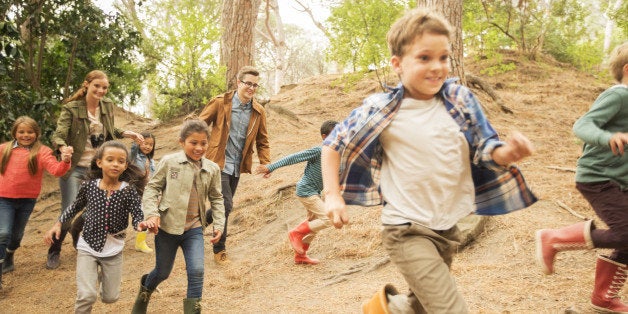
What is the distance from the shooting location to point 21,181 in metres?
6.01

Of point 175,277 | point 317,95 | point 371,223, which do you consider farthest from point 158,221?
point 317,95

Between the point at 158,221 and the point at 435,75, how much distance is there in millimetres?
2648

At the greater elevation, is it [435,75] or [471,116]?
[435,75]

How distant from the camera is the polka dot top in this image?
4.49 metres

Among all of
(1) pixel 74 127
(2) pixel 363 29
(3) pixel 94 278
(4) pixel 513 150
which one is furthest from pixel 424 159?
(2) pixel 363 29

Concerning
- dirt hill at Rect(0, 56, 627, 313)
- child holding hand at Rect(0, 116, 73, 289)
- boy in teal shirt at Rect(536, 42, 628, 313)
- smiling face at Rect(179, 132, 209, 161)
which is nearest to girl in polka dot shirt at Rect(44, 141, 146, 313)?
smiling face at Rect(179, 132, 209, 161)

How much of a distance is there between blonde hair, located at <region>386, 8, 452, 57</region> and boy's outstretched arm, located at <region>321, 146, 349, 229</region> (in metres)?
0.68

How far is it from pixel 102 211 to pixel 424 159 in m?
2.98

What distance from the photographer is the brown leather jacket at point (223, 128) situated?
21.0 ft

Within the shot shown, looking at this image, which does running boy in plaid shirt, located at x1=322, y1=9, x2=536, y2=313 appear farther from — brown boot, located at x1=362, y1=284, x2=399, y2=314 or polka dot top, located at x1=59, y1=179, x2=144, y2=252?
polka dot top, located at x1=59, y1=179, x2=144, y2=252

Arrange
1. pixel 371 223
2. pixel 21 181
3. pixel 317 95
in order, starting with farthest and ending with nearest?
pixel 317 95 < pixel 371 223 < pixel 21 181

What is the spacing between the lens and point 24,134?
6043 millimetres

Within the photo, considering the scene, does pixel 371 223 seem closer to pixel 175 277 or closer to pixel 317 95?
pixel 175 277

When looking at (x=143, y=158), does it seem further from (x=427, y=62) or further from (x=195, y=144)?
(x=427, y=62)
